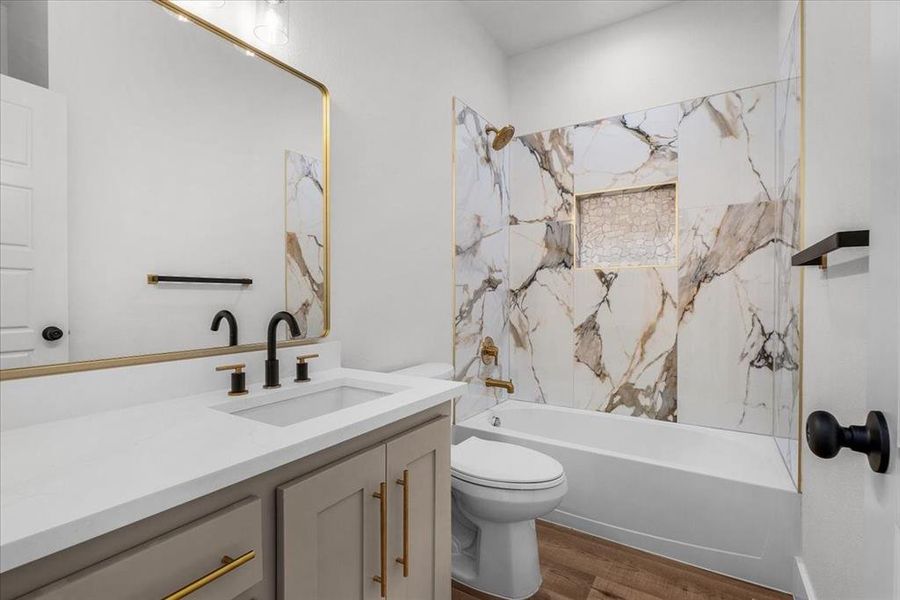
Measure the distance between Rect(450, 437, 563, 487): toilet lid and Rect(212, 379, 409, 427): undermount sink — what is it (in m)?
0.51

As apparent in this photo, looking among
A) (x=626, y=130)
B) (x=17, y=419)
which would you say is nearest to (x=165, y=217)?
(x=17, y=419)

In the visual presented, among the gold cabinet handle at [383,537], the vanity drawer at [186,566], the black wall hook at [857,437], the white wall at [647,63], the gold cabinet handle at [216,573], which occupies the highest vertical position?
the white wall at [647,63]

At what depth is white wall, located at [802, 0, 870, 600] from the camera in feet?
3.28

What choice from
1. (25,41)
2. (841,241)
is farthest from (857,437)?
(25,41)

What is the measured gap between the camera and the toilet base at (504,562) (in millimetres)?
1716

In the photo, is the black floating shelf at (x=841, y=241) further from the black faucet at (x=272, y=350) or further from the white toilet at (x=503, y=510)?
the black faucet at (x=272, y=350)

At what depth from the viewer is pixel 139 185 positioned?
1.10 meters

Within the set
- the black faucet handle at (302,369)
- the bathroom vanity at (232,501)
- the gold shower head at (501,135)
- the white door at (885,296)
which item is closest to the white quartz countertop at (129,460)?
the bathroom vanity at (232,501)

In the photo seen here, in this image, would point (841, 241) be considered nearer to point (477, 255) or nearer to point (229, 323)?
point (229, 323)

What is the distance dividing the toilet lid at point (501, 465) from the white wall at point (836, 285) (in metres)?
0.82

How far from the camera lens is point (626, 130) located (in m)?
2.69

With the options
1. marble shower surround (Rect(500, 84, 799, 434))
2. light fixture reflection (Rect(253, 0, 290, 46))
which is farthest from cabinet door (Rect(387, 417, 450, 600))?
marble shower surround (Rect(500, 84, 799, 434))

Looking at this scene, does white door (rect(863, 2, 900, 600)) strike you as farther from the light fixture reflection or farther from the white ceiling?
the white ceiling

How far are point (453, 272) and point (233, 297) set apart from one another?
4.30 feet
